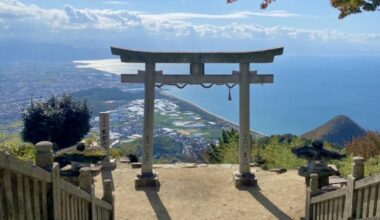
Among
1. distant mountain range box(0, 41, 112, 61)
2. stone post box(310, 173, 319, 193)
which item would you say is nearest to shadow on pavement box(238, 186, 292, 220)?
stone post box(310, 173, 319, 193)

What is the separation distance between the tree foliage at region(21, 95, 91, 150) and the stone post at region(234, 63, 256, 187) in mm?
7883

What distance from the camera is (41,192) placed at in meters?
4.93

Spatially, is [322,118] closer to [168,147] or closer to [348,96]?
[348,96]

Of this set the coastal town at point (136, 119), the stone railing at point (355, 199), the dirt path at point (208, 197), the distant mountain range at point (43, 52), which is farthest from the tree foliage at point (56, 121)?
the distant mountain range at point (43, 52)

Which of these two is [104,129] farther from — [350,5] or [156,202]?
[350,5]

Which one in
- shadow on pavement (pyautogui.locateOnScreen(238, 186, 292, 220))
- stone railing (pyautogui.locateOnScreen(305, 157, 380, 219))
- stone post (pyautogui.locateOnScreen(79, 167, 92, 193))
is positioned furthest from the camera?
shadow on pavement (pyautogui.locateOnScreen(238, 186, 292, 220))

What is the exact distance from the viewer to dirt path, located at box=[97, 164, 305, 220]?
34.0 feet

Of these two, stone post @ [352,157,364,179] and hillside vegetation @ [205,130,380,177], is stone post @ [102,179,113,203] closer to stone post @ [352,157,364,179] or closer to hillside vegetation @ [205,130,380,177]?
stone post @ [352,157,364,179]

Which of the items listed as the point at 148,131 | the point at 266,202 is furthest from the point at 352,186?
the point at 148,131

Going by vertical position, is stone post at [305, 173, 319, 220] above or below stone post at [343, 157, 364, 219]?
below

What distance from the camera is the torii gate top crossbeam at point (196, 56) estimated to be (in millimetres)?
11742

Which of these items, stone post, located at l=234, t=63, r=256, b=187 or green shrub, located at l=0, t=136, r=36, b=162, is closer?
green shrub, located at l=0, t=136, r=36, b=162

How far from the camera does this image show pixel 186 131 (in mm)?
44062

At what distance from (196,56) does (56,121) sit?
25.0 feet
